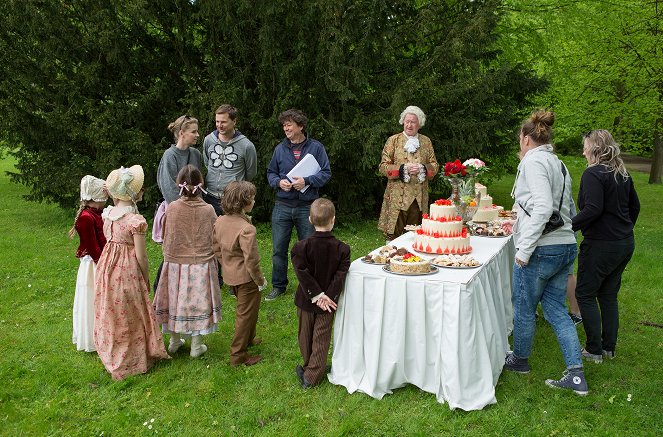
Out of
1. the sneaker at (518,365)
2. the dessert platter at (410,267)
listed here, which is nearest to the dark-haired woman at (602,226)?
the sneaker at (518,365)

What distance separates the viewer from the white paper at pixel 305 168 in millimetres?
5922

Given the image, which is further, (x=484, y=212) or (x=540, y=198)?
(x=484, y=212)

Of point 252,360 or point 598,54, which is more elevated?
point 598,54

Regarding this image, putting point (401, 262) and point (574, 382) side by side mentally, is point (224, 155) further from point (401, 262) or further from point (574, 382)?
point (574, 382)

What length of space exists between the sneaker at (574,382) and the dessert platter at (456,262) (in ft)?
3.36

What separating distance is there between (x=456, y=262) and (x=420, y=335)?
0.64 meters

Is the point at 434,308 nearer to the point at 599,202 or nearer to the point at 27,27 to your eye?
the point at 599,202

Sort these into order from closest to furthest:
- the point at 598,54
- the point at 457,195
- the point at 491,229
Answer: the point at 457,195
the point at 491,229
the point at 598,54

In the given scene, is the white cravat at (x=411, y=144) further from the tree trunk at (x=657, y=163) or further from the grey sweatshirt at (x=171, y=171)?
the tree trunk at (x=657, y=163)

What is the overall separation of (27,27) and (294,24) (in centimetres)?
459

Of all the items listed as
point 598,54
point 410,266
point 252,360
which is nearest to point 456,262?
point 410,266

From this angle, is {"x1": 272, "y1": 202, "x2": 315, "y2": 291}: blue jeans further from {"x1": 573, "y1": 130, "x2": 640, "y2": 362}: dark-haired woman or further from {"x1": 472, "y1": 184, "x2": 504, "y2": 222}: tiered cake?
{"x1": 573, "y1": 130, "x2": 640, "y2": 362}: dark-haired woman

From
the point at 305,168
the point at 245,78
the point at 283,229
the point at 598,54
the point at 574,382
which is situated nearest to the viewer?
the point at 574,382

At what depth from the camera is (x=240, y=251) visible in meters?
4.38
